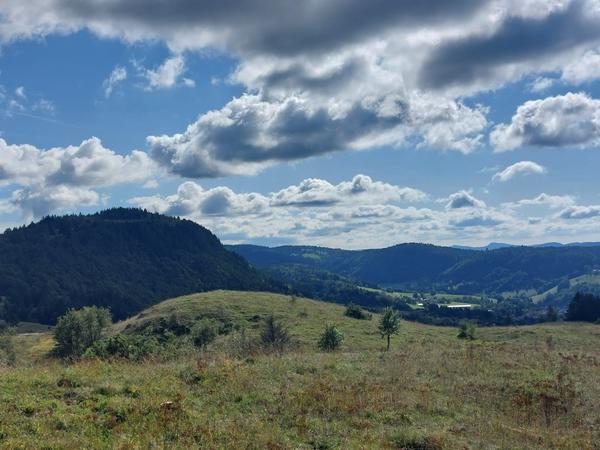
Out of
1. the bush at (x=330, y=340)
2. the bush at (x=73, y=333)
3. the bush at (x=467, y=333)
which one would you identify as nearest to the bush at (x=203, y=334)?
the bush at (x=73, y=333)

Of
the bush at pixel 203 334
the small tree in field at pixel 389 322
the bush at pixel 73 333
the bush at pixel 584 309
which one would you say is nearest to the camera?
the small tree in field at pixel 389 322

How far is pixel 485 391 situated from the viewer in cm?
1822

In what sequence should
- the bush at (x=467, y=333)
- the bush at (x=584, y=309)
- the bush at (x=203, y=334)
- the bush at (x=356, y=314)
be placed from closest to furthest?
the bush at (x=203, y=334)
the bush at (x=467, y=333)
the bush at (x=356, y=314)
the bush at (x=584, y=309)

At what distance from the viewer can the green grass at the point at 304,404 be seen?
468 inches

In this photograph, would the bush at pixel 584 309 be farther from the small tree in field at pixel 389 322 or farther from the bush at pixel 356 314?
the small tree in field at pixel 389 322

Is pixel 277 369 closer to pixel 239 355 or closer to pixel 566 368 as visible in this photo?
pixel 239 355

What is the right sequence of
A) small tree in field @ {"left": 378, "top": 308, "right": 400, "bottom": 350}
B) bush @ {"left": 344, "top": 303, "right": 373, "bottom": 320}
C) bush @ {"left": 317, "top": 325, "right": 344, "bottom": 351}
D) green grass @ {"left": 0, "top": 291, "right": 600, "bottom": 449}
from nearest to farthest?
green grass @ {"left": 0, "top": 291, "right": 600, "bottom": 449}, bush @ {"left": 317, "top": 325, "right": 344, "bottom": 351}, small tree in field @ {"left": 378, "top": 308, "right": 400, "bottom": 350}, bush @ {"left": 344, "top": 303, "right": 373, "bottom": 320}

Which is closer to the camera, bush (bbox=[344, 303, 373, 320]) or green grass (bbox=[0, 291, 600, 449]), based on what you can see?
green grass (bbox=[0, 291, 600, 449])

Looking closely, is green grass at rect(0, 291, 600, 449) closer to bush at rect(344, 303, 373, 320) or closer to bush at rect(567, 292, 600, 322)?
bush at rect(344, 303, 373, 320)

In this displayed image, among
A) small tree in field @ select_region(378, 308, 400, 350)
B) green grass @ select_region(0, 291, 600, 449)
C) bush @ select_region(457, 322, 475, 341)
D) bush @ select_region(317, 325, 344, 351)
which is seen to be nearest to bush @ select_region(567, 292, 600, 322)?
bush @ select_region(457, 322, 475, 341)

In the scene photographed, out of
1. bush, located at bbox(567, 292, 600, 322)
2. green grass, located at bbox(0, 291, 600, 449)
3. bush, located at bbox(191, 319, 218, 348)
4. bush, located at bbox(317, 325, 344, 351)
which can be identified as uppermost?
green grass, located at bbox(0, 291, 600, 449)

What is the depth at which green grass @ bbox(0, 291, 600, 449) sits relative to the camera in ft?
39.0

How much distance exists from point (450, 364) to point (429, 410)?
6926 millimetres

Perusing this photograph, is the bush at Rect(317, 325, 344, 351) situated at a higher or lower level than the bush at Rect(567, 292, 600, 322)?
higher
